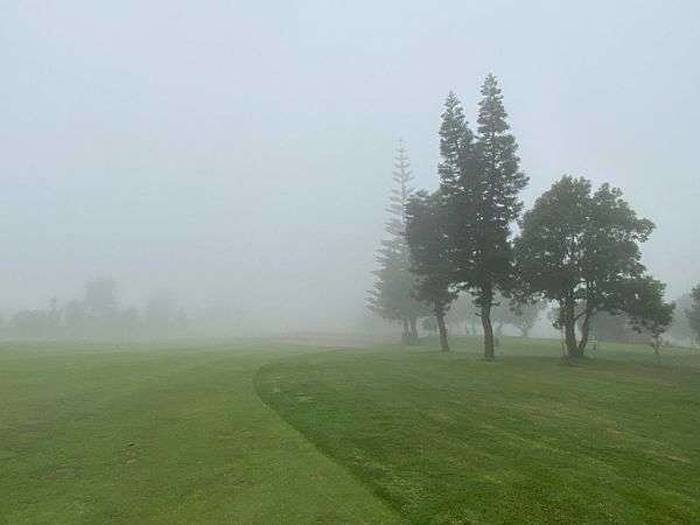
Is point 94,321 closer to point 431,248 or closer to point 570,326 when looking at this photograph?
point 431,248

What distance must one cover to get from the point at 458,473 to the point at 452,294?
42.2 m

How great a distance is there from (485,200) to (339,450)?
3481cm

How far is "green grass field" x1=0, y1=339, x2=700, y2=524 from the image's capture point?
1149 centimetres

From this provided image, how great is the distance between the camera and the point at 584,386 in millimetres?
29656

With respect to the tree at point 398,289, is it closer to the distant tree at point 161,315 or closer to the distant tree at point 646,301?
the distant tree at point 646,301

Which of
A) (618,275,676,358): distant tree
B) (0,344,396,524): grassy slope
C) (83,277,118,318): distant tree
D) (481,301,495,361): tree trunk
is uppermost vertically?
(83,277,118,318): distant tree

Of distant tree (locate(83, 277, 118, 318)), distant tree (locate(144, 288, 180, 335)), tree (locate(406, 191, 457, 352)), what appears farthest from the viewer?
distant tree (locate(144, 288, 180, 335))

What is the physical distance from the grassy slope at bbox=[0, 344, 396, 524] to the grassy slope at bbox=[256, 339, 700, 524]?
122 centimetres

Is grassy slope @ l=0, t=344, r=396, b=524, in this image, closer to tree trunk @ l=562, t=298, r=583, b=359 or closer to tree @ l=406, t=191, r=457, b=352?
tree @ l=406, t=191, r=457, b=352

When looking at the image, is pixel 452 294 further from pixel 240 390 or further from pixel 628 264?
pixel 240 390

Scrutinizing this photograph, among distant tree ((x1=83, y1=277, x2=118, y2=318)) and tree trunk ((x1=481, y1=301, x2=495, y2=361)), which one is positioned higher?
distant tree ((x1=83, y1=277, x2=118, y2=318))

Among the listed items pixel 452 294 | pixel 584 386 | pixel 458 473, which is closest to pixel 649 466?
pixel 458 473

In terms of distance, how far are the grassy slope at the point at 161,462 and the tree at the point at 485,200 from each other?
89.0 feet

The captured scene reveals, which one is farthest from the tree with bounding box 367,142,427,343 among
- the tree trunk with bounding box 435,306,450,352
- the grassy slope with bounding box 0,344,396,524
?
the grassy slope with bounding box 0,344,396,524
